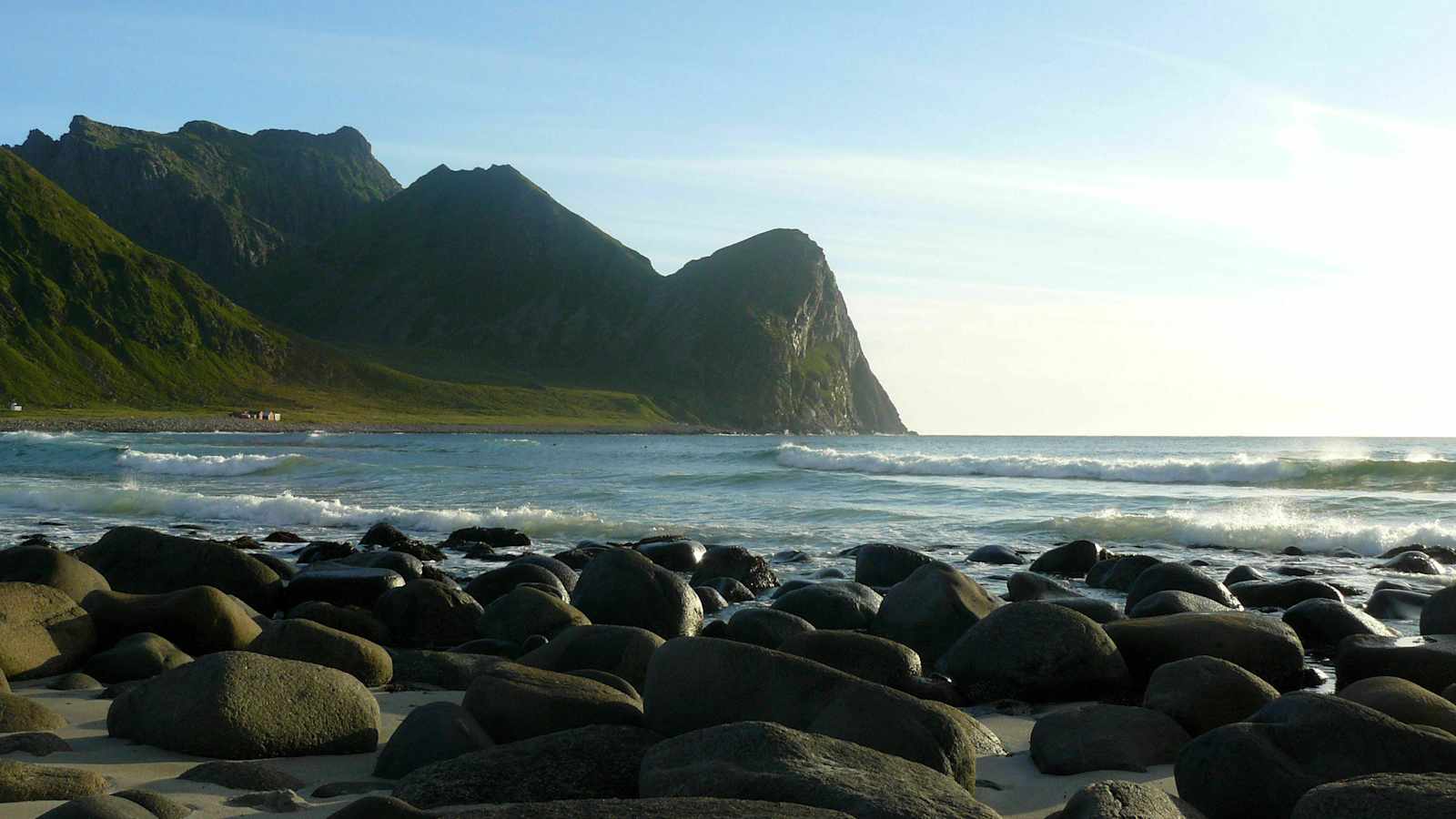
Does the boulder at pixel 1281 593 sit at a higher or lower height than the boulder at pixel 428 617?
higher

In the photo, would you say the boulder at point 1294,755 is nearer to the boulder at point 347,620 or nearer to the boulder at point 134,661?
the boulder at point 134,661

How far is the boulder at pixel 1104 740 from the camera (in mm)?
6266

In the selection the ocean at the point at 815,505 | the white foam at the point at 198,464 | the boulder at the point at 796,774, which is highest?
the boulder at the point at 796,774

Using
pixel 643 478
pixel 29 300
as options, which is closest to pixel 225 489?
pixel 643 478

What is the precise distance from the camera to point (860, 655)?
812 cm

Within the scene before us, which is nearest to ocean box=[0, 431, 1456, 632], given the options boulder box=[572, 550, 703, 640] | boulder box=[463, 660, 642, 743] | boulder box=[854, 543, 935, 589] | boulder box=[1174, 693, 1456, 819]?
boulder box=[854, 543, 935, 589]

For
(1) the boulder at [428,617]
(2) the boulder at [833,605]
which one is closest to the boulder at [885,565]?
(2) the boulder at [833,605]

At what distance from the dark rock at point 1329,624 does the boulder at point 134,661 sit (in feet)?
30.4

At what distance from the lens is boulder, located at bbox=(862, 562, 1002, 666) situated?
9953 mm

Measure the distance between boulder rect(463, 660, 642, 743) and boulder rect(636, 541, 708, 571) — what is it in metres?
9.79

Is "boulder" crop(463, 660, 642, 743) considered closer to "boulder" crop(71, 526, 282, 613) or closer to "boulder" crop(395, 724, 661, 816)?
"boulder" crop(395, 724, 661, 816)

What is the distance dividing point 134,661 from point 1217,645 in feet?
25.8

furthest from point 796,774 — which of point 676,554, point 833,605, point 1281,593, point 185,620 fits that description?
point 676,554

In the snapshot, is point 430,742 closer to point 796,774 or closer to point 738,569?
point 796,774
